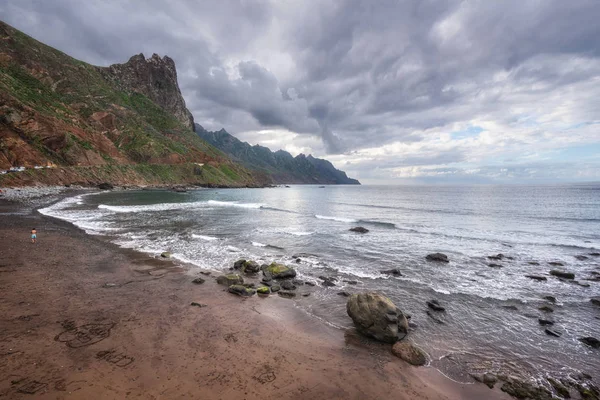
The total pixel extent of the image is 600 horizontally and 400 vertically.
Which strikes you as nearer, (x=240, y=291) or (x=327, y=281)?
(x=240, y=291)

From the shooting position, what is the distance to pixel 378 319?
936 cm

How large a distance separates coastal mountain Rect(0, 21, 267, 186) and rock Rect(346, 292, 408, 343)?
6909 centimetres

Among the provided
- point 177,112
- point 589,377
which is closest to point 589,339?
point 589,377

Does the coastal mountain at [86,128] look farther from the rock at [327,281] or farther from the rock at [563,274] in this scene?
the rock at [563,274]

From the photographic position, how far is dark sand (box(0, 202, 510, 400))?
20.4 feet

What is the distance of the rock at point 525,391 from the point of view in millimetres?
7012

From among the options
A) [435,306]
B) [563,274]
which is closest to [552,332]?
[435,306]

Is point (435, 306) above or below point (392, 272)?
above

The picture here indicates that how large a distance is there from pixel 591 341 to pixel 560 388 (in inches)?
163

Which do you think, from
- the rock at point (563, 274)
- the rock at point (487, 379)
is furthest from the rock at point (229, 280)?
the rock at point (563, 274)

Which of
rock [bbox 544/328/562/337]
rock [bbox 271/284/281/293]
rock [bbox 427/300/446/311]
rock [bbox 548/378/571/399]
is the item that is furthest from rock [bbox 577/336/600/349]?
rock [bbox 271/284/281/293]

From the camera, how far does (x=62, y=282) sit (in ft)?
38.9

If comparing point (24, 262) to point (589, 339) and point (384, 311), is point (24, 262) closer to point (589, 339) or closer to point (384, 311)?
point (384, 311)

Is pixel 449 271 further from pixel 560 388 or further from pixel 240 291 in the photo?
pixel 240 291
